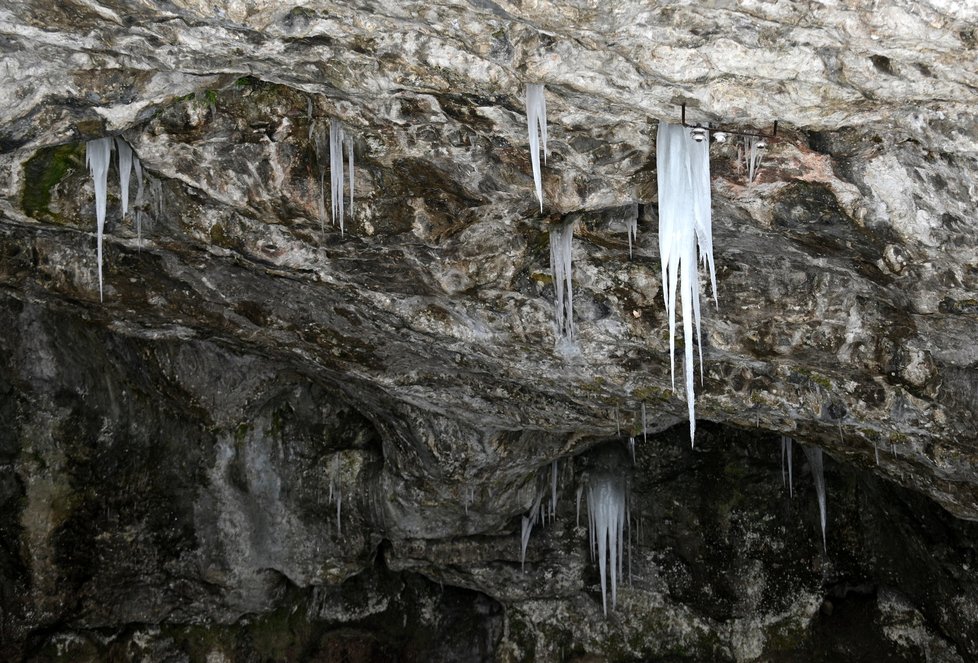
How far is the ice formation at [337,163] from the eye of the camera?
5184mm

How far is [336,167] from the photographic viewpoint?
5312 mm

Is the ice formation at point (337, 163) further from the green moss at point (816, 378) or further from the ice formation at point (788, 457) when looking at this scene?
the ice formation at point (788, 457)

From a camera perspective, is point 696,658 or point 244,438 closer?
point 244,438

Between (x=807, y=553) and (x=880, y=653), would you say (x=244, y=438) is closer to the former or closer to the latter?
(x=807, y=553)

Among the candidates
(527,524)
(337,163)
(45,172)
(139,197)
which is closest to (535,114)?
(337,163)

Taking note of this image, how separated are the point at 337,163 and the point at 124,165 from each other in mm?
1398

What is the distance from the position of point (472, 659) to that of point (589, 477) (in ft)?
9.94

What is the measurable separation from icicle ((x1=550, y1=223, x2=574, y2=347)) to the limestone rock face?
9 cm

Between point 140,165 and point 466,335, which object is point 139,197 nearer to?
point 140,165

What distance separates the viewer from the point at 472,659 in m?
11.4

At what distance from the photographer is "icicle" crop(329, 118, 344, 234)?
518cm

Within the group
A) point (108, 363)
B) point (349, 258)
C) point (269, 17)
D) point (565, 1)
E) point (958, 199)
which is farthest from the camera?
point (108, 363)

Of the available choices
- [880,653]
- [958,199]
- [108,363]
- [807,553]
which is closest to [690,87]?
[958,199]

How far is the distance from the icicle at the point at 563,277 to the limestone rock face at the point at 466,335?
9 cm
